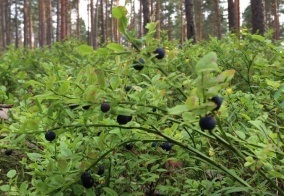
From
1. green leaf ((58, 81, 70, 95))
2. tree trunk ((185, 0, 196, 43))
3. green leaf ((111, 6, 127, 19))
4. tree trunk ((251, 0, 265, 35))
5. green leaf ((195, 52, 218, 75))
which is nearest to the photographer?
green leaf ((195, 52, 218, 75))

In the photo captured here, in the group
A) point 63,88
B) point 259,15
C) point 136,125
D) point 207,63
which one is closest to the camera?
point 207,63

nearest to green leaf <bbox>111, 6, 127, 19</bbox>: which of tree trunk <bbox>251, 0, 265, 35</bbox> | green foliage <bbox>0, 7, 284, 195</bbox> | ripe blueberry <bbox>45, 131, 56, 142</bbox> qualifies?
green foliage <bbox>0, 7, 284, 195</bbox>

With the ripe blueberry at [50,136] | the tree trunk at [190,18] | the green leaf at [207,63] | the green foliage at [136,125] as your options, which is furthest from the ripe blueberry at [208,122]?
the tree trunk at [190,18]

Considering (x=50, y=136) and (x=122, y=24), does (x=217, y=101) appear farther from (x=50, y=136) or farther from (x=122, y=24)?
(x=50, y=136)

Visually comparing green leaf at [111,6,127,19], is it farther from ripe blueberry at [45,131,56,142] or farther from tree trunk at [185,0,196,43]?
tree trunk at [185,0,196,43]

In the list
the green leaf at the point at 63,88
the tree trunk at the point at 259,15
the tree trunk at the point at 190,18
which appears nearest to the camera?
the green leaf at the point at 63,88

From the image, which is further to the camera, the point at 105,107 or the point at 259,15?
the point at 259,15

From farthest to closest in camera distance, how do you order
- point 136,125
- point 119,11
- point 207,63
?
point 136,125, point 119,11, point 207,63

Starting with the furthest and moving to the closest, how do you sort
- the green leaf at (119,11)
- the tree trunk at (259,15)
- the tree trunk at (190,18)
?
the tree trunk at (190,18), the tree trunk at (259,15), the green leaf at (119,11)

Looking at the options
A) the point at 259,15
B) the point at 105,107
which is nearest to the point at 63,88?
the point at 105,107

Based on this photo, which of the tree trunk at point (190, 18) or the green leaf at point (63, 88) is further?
the tree trunk at point (190, 18)

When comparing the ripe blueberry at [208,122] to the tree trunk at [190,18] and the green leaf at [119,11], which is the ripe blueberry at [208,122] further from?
the tree trunk at [190,18]

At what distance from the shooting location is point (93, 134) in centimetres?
179

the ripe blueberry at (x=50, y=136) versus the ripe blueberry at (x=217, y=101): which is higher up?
the ripe blueberry at (x=217, y=101)
